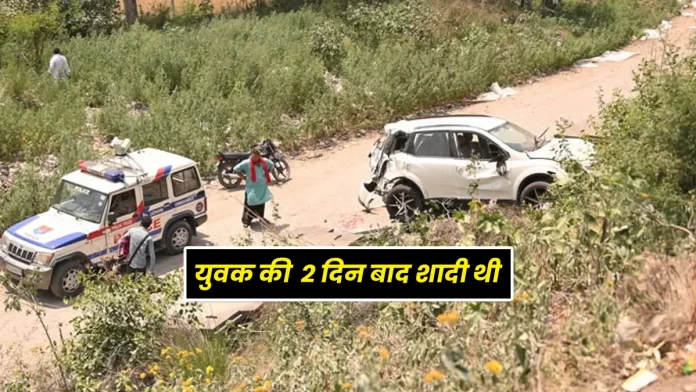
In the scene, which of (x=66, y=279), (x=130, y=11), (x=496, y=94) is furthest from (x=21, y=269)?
(x=130, y=11)

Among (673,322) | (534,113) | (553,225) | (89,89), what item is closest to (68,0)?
(89,89)


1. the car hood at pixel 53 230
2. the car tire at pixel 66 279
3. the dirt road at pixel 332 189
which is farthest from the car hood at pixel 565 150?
the car tire at pixel 66 279

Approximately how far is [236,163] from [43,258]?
15.7 ft

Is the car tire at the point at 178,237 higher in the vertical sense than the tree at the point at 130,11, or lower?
lower

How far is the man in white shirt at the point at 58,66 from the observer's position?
1947 cm

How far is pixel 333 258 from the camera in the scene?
6293 millimetres

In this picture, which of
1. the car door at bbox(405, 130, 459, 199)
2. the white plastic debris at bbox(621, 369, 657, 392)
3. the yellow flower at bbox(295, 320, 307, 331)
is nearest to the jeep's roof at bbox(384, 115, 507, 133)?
the car door at bbox(405, 130, 459, 199)

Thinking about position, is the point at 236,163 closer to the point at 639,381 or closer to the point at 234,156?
the point at 234,156

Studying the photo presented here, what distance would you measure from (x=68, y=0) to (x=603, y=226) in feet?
75.1

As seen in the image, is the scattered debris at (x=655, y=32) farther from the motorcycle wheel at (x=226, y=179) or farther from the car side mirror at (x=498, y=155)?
the motorcycle wheel at (x=226, y=179)

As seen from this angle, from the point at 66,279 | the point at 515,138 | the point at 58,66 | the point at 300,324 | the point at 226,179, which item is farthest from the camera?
the point at 58,66

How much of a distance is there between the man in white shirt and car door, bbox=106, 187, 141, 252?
334 inches

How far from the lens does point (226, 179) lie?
52.3 feet

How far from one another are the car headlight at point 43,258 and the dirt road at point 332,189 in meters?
0.62
